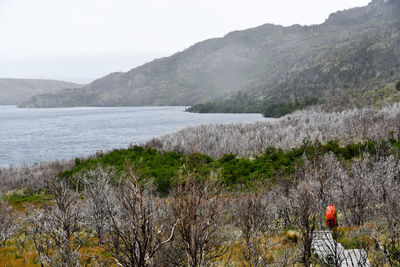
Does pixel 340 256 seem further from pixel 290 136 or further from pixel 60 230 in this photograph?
pixel 290 136

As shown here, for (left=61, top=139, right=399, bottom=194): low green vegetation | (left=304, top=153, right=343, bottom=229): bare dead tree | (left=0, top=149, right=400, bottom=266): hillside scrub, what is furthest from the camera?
(left=61, top=139, right=399, bottom=194): low green vegetation

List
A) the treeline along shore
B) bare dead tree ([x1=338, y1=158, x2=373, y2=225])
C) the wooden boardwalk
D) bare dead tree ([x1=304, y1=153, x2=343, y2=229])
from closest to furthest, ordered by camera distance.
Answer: the treeline along shore → the wooden boardwalk → bare dead tree ([x1=304, y1=153, x2=343, y2=229]) → bare dead tree ([x1=338, y1=158, x2=373, y2=225])

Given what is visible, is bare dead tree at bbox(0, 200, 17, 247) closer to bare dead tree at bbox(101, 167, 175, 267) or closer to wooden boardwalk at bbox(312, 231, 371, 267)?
bare dead tree at bbox(101, 167, 175, 267)

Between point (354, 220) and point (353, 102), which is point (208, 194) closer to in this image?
point (354, 220)

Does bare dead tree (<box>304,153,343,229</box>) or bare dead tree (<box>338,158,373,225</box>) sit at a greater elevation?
bare dead tree (<box>304,153,343,229</box>)

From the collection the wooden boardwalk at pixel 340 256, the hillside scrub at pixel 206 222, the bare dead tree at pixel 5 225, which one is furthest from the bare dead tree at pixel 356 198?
the bare dead tree at pixel 5 225

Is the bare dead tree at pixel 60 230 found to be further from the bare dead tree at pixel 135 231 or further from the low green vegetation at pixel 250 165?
the low green vegetation at pixel 250 165

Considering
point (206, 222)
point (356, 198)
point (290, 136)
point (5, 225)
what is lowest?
point (5, 225)

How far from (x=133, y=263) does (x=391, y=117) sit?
35737mm

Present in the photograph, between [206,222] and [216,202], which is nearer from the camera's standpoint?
[206,222]

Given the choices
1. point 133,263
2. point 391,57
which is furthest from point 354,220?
point 391,57

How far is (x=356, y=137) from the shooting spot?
2945cm

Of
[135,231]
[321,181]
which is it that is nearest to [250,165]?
[321,181]

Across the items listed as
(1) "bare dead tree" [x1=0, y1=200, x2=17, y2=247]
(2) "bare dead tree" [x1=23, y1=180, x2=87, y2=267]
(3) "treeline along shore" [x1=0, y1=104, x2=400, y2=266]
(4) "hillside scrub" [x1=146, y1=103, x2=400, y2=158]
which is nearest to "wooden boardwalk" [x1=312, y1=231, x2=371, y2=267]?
(3) "treeline along shore" [x1=0, y1=104, x2=400, y2=266]
